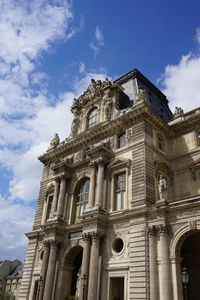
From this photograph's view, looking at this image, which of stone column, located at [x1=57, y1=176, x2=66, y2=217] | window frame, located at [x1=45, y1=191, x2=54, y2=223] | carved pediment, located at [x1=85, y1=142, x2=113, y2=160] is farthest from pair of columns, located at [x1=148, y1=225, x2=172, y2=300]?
window frame, located at [x1=45, y1=191, x2=54, y2=223]

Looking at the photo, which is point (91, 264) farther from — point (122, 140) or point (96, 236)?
point (122, 140)

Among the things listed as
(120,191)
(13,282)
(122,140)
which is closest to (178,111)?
(122,140)

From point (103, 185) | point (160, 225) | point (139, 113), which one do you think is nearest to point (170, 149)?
point (139, 113)

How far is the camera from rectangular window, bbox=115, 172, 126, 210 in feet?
84.6

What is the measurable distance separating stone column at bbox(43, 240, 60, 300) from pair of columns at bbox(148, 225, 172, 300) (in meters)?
10.2

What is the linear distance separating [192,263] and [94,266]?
27.5 feet

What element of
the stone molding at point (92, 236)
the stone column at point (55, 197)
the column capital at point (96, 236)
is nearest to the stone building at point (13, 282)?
the stone column at point (55, 197)

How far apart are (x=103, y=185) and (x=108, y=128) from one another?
6.29 metres

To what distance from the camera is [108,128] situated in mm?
30203

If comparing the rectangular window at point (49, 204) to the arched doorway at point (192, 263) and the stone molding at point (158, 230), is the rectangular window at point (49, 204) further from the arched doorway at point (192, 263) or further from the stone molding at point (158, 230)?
the arched doorway at point (192, 263)

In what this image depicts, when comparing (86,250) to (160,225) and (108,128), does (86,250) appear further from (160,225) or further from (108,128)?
(108,128)

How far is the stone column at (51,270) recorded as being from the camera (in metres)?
25.6

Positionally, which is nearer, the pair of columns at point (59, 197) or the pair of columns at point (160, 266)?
the pair of columns at point (160, 266)

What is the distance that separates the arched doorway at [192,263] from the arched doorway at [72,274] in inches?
372
